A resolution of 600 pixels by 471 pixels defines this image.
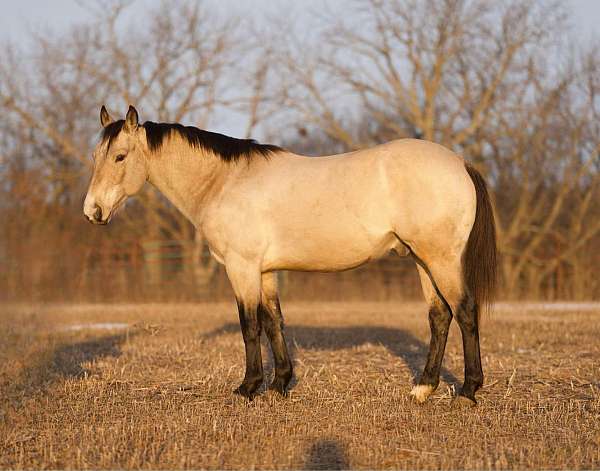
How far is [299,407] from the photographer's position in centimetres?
609

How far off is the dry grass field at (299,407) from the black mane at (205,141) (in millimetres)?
2278

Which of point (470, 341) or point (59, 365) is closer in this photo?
point (470, 341)

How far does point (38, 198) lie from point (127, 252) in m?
4.46

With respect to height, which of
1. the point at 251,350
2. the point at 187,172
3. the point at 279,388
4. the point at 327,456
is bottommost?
the point at 327,456

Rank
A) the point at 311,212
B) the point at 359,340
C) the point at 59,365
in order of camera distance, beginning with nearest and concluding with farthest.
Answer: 1. the point at 311,212
2. the point at 59,365
3. the point at 359,340

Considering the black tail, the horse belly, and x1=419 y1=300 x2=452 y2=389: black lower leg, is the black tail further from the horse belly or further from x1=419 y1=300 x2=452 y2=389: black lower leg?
the horse belly

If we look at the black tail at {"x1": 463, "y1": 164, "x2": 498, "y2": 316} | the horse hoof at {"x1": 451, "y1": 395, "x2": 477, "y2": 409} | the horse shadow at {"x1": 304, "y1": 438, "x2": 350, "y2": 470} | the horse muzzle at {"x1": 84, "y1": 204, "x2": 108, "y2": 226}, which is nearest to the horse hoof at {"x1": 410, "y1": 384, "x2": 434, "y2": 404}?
the horse hoof at {"x1": 451, "y1": 395, "x2": 477, "y2": 409}

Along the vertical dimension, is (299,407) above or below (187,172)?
below

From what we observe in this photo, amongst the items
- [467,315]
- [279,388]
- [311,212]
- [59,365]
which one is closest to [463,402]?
[467,315]

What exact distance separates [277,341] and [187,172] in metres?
1.90

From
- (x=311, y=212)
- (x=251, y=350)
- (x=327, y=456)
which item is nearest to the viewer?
(x=327, y=456)

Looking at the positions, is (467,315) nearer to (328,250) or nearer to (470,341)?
(470,341)

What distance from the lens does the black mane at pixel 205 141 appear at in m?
7.19

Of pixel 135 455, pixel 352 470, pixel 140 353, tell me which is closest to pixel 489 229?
pixel 352 470
